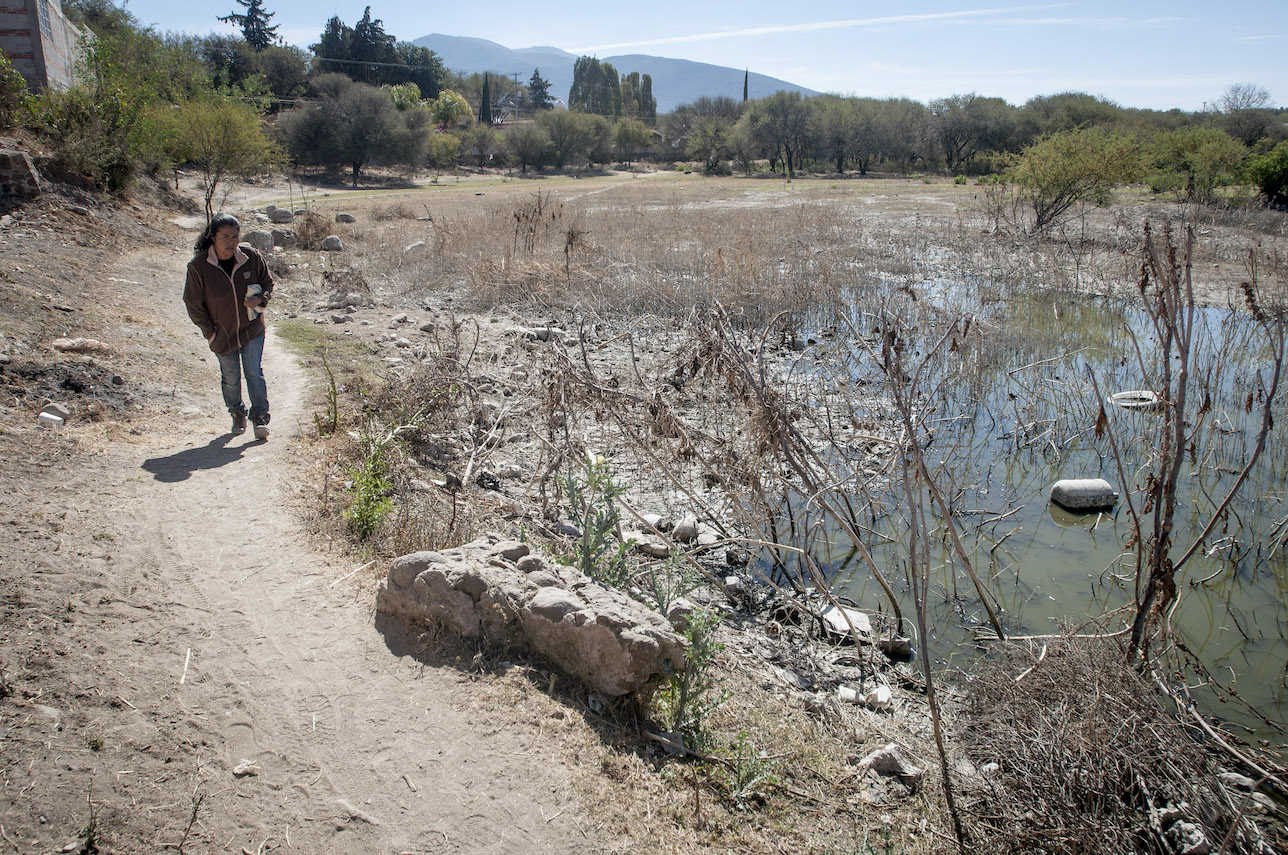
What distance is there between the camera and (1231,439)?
8211mm

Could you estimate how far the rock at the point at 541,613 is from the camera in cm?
354

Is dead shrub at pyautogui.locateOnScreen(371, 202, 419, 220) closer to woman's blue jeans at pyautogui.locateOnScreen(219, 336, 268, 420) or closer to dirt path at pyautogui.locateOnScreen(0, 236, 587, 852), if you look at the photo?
woman's blue jeans at pyautogui.locateOnScreen(219, 336, 268, 420)

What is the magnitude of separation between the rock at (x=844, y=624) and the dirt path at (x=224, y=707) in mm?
2642

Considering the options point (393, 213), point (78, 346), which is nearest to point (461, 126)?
point (393, 213)

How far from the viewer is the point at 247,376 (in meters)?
6.04

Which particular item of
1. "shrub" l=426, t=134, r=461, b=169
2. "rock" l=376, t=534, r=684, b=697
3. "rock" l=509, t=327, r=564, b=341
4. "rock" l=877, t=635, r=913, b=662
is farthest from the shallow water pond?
"shrub" l=426, t=134, r=461, b=169

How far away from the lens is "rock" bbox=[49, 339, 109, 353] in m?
7.16

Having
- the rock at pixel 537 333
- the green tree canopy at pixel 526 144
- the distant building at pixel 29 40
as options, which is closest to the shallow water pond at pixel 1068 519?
the rock at pixel 537 333

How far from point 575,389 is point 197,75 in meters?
32.3

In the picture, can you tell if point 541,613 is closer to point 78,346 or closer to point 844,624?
point 844,624

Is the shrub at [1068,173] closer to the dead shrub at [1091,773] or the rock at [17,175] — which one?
the dead shrub at [1091,773]

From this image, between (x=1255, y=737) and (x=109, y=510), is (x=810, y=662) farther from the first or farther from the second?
(x=109, y=510)

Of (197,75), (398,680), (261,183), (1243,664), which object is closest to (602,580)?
(398,680)

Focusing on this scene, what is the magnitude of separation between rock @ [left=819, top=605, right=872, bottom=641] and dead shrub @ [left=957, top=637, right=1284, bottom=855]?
1.31 m
